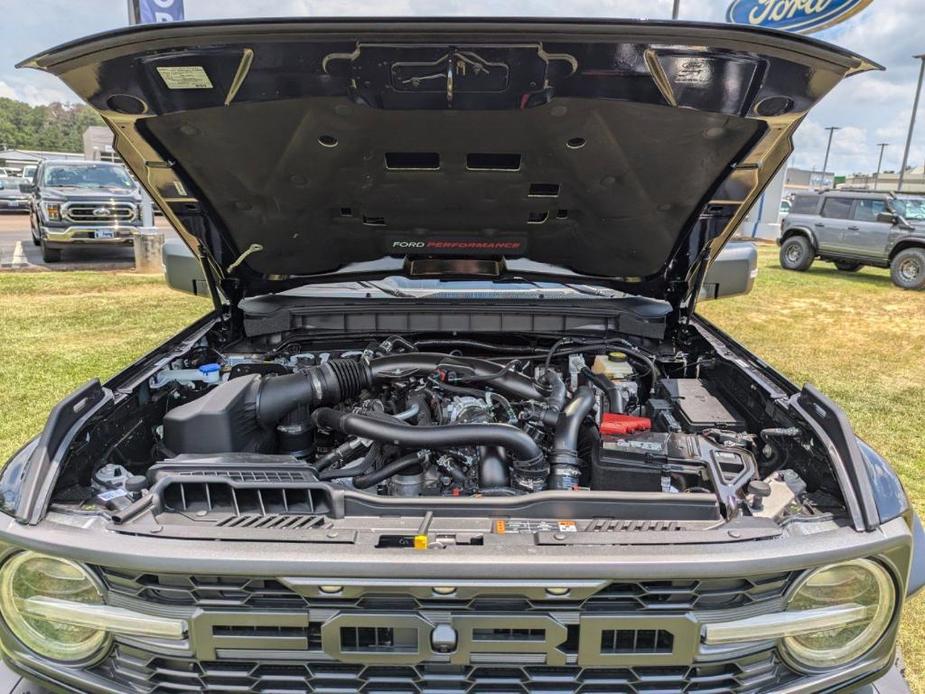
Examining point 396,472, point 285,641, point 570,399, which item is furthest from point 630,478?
point 285,641

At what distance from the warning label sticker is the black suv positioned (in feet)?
0.04

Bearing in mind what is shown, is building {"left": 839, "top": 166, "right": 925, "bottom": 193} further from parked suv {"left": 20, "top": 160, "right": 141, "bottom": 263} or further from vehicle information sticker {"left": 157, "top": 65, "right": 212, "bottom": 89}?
vehicle information sticker {"left": 157, "top": 65, "right": 212, "bottom": 89}

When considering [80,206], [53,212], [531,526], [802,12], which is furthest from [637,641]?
[802,12]

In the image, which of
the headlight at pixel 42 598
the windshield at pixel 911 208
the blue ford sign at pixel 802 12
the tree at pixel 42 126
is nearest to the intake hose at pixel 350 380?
the headlight at pixel 42 598

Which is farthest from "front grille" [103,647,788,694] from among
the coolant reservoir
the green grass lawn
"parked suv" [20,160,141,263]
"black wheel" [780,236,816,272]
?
"black wheel" [780,236,816,272]

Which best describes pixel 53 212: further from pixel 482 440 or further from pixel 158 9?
pixel 482 440

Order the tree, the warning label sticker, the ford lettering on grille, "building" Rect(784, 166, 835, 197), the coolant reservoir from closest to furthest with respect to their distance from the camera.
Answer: the ford lettering on grille
the warning label sticker
the coolant reservoir
"building" Rect(784, 166, 835, 197)
the tree

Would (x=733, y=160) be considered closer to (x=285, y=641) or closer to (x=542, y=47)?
(x=542, y=47)

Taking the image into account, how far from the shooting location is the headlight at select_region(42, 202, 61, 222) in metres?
11.7

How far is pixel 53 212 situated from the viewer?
1174 cm

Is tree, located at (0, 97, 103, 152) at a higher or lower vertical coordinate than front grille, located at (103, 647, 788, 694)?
higher

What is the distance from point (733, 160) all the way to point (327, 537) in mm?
1927

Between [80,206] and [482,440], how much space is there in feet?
41.5

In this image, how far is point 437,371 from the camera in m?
2.61
